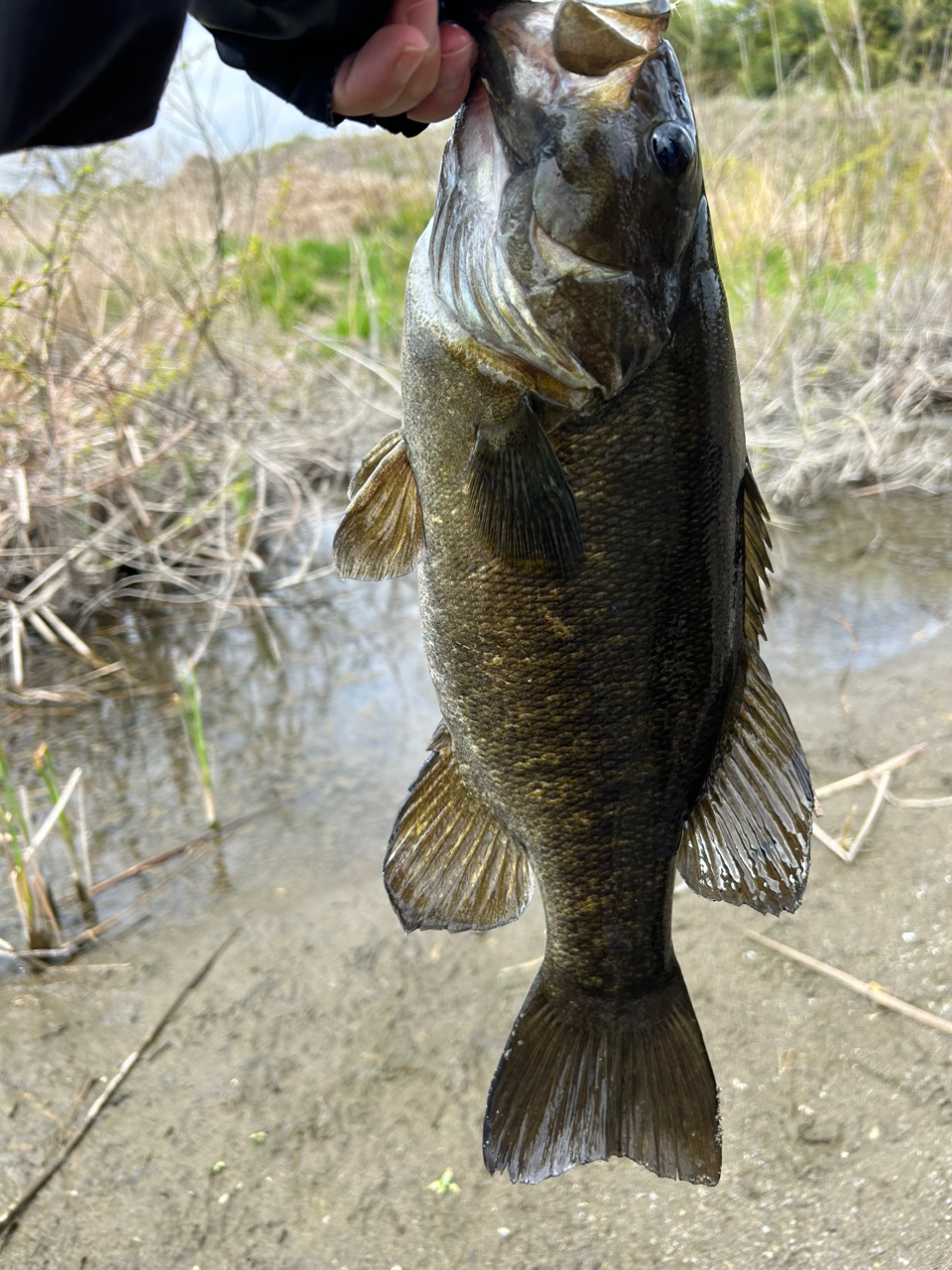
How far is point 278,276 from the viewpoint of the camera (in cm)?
757

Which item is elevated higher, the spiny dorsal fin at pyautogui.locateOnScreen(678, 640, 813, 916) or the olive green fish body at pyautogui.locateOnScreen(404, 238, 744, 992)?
the olive green fish body at pyautogui.locateOnScreen(404, 238, 744, 992)

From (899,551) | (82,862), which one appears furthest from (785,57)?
(82,862)

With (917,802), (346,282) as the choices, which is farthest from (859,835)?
(346,282)

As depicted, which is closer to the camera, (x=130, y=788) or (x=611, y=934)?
(x=611, y=934)

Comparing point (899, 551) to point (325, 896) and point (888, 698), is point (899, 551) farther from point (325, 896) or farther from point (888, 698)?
point (325, 896)

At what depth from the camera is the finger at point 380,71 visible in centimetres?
122

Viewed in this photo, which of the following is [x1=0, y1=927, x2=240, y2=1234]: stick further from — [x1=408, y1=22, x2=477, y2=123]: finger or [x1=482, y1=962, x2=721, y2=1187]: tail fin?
[x1=408, y1=22, x2=477, y2=123]: finger

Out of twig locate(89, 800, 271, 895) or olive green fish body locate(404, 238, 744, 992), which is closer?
olive green fish body locate(404, 238, 744, 992)

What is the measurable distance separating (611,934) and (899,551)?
4.32m

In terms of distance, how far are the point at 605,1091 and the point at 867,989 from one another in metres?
1.35

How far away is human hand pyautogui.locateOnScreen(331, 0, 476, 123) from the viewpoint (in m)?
1.22

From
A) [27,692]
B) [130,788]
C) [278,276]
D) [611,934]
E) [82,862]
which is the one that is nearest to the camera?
[611,934]

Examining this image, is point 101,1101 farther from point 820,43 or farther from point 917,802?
point 820,43

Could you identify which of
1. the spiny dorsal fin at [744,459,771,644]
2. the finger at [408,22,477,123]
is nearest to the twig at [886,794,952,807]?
the spiny dorsal fin at [744,459,771,644]
